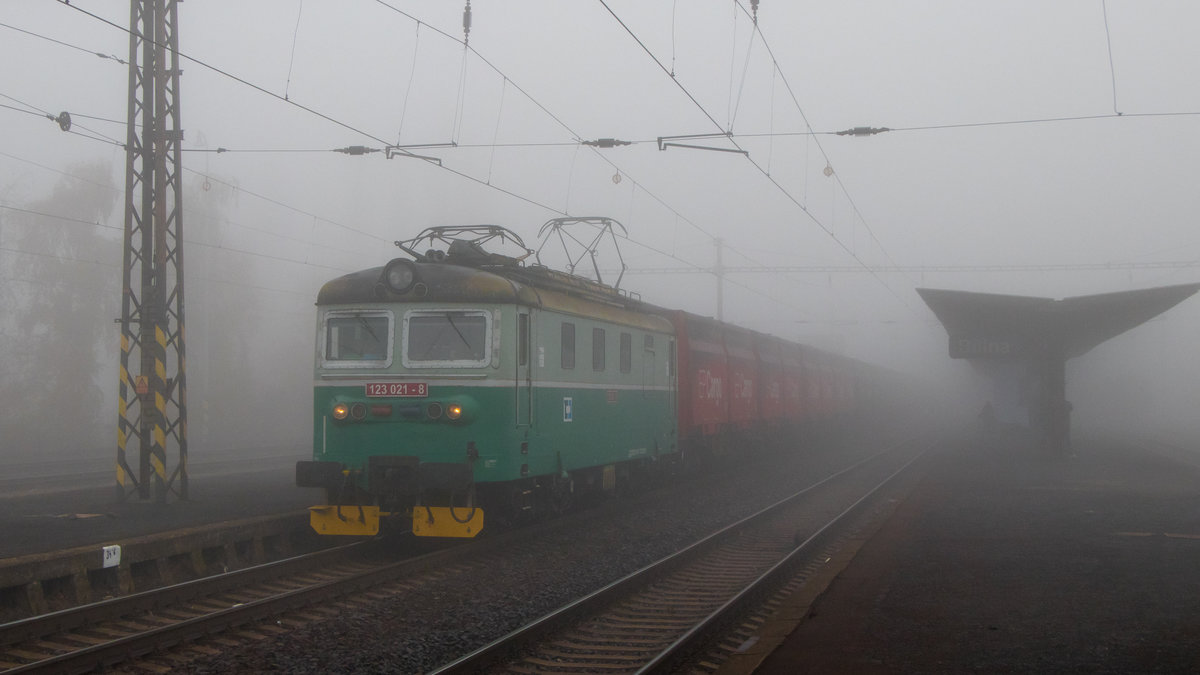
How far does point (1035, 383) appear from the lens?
31.4m

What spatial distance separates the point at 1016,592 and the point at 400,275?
7509 mm

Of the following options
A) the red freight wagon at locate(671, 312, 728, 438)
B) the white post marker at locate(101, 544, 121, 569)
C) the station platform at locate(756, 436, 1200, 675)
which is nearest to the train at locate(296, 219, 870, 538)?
the white post marker at locate(101, 544, 121, 569)

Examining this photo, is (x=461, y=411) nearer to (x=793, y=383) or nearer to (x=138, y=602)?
(x=138, y=602)

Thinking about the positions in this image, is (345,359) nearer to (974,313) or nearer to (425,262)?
(425,262)

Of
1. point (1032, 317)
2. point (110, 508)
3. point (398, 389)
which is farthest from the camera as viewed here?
point (1032, 317)

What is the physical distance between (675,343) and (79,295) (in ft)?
97.7

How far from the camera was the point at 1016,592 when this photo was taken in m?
9.85

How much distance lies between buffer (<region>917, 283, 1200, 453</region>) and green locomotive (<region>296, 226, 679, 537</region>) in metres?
15.5

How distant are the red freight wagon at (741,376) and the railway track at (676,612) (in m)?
7.80

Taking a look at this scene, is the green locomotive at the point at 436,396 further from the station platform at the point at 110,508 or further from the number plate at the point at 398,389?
the station platform at the point at 110,508

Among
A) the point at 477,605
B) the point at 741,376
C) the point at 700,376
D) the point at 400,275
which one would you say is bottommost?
the point at 477,605

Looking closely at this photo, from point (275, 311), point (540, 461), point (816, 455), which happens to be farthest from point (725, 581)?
point (275, 311)

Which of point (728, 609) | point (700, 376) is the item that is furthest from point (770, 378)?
point (728, 609)

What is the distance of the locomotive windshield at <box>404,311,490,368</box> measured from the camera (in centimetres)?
1193
